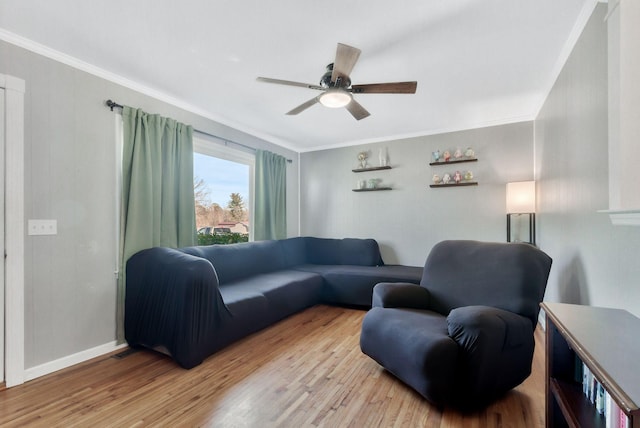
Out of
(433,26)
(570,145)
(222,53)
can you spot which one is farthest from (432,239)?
(222,53)

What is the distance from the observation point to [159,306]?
235 centimetres

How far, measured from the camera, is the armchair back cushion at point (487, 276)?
1.93 metres

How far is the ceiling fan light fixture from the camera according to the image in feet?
7.16

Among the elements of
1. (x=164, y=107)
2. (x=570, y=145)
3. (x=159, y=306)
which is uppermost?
(x=164, y=107)

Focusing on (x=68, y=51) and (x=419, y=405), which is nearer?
(x=419, y=405)

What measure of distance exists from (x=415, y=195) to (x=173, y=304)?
11.2ft

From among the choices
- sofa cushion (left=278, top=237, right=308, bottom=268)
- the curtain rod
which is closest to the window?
the curtain rod

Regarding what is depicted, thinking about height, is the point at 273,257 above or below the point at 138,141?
below

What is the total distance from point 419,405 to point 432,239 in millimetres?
2705

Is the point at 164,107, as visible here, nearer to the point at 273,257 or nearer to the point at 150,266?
the point at 150,266

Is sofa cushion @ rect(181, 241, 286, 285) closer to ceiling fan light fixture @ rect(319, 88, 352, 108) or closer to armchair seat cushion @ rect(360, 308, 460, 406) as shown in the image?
armchair seat cushion @ rect(360, 308, 460, 406)

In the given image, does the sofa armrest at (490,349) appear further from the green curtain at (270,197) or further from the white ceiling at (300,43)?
the green curtain at (270,197)

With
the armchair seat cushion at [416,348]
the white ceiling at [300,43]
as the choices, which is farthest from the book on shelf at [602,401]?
the white ceiling at [300,43]

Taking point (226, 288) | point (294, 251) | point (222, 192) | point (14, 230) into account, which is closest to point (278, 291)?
point (226, 288)
